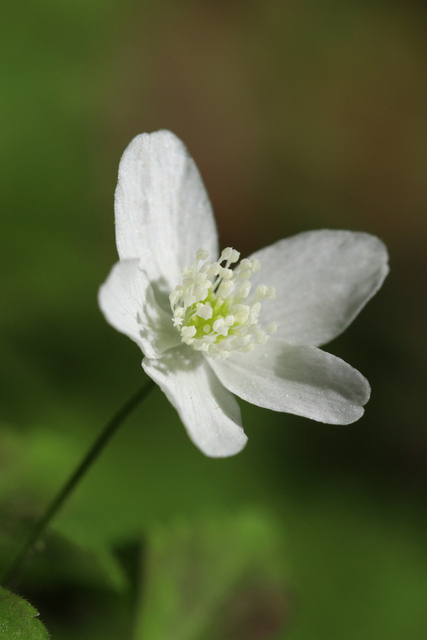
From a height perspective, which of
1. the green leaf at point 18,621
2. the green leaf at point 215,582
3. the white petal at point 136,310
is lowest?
the green leaf at point 215,582

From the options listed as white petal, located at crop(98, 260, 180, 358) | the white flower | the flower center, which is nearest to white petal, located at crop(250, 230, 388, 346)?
the white flower

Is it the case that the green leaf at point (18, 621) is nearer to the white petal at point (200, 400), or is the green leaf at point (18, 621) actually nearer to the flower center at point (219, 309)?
the white petal at point (200, 400)

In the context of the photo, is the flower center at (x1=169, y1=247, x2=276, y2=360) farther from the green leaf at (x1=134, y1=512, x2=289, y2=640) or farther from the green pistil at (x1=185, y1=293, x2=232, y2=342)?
the green leaf at (x1=134, y1=512, x2=289, y2=640)

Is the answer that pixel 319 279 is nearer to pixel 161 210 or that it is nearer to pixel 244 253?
pixel 161 210

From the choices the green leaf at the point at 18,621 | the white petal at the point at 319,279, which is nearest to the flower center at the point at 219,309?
the white petal at the point at 319,279

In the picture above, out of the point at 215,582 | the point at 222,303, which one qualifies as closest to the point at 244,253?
the point at 215,582

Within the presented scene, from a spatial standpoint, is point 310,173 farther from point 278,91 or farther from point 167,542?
point 167,542
